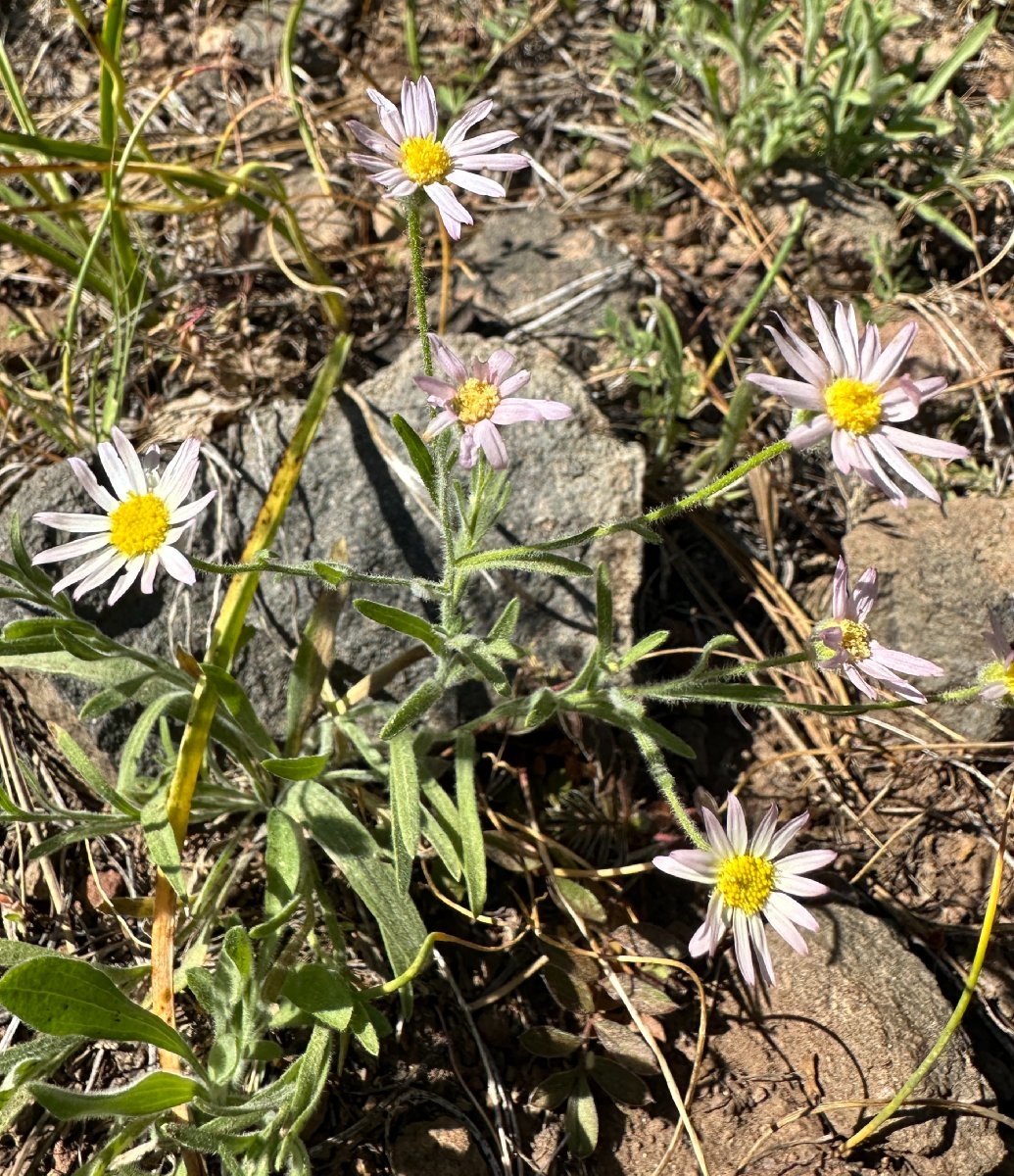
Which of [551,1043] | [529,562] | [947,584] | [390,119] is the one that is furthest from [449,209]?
[551,1043]

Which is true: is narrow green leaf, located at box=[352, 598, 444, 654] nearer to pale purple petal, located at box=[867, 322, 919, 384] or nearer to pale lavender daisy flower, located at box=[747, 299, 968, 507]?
pale lavender daisy flower, located at box=[747, 299, 968, 507]

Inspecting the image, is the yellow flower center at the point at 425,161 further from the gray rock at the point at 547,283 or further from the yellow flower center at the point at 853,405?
the gray rock at the point at 547,283

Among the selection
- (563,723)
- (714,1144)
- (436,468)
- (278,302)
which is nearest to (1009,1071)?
(714,1144)

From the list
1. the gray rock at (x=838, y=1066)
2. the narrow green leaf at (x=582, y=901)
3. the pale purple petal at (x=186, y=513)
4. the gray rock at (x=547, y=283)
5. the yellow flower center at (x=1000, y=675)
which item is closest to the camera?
the pale purple petal at (x=186, y=513)

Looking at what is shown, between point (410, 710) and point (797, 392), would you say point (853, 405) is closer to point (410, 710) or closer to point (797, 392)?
point (797, 392)

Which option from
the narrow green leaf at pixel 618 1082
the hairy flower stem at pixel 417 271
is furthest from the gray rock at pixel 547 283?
the narrow green leaf at pixel 618 1082
